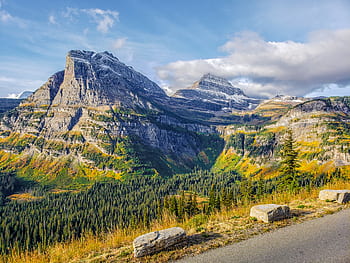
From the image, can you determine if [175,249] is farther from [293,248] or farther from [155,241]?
[293,248]

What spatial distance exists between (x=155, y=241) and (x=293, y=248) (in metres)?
7.34

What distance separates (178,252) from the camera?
36.7 feet

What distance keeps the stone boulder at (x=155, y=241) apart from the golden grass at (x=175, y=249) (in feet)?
1.09

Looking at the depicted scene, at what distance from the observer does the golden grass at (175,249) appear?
11716 mm

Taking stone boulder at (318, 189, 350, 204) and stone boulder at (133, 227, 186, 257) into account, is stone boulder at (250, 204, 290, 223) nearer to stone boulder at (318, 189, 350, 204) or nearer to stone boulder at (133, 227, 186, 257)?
stone boulder at (133, 227, 186, 257)

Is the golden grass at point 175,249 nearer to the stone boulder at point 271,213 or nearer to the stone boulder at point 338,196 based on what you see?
the stone boulder at point 271,213

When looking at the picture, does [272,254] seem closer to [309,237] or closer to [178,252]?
[309,237]

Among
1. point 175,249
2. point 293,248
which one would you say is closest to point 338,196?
point 293,248

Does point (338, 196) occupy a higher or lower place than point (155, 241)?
higher

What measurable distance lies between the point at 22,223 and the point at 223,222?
562ft

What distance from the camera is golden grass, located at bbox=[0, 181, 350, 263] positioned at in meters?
11.7

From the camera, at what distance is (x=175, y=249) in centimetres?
1152

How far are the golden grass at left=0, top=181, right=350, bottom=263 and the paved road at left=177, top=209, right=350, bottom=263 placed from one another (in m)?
0.79

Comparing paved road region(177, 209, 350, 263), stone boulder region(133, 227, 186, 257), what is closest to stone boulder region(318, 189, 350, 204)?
paved road region(177, 209, 350, 263)
